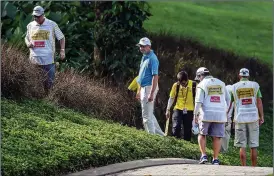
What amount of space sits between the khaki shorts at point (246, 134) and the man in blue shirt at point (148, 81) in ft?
6.91

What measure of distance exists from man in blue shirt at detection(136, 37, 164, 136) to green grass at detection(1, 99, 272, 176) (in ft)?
3.20

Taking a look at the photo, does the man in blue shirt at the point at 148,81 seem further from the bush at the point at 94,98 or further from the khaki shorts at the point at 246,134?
the khaki shorts at the point at 246,134

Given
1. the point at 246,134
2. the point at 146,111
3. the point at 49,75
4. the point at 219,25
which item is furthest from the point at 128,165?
the point at 219,25

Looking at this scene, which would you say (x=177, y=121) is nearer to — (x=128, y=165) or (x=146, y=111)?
(x=146, y=111)

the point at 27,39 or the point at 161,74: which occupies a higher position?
the point at 27,39

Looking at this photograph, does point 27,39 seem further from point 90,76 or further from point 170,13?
point 170,13

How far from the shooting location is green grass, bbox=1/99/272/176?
12.0m

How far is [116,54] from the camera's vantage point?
73.7 feet

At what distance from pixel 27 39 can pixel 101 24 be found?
5.67 m

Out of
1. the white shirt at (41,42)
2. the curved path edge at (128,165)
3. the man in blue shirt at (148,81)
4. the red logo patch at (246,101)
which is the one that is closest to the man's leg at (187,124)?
the man in blue shirt at (148,81)

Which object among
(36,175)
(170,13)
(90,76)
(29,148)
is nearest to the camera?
(36,175)

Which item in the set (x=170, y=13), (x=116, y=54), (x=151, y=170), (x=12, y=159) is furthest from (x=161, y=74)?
(x=170, y=13)

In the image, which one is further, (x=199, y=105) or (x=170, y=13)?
(x=170, y=13)

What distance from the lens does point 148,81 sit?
57.3ft
